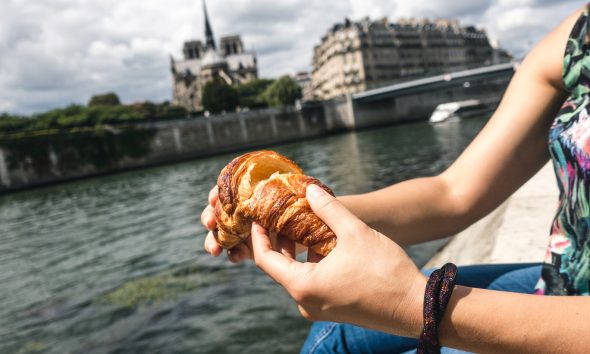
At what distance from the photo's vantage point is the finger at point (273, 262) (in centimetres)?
108

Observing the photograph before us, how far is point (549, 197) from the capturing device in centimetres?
503

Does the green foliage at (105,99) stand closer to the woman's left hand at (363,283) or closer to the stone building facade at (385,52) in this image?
the stone building facade at (385,52)

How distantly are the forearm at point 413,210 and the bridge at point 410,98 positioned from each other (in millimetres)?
48119

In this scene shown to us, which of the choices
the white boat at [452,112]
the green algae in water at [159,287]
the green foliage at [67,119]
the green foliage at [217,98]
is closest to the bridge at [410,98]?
the white boat at [452,112]

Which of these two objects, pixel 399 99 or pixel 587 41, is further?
pixel 399 99

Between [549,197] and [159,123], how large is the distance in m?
46.2

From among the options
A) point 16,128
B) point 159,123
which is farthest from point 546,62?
point 16,128

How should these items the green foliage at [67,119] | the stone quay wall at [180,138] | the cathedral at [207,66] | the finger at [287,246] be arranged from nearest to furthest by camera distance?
the finger at [287,246], the stone quay wall at [180,138], the green foliage at [67,119], the cathedral at [207,66]

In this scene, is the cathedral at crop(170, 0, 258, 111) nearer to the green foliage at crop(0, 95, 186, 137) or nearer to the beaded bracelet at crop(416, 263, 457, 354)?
the green foliage at crop(0, 95, 186, 137)

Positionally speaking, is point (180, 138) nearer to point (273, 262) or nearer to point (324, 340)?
point (324, 340)

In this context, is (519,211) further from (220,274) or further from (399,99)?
(399,99)

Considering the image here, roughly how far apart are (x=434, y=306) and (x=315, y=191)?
0.39 meters

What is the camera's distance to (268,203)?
54.1 inches

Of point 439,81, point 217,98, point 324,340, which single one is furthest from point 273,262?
point 217,98
